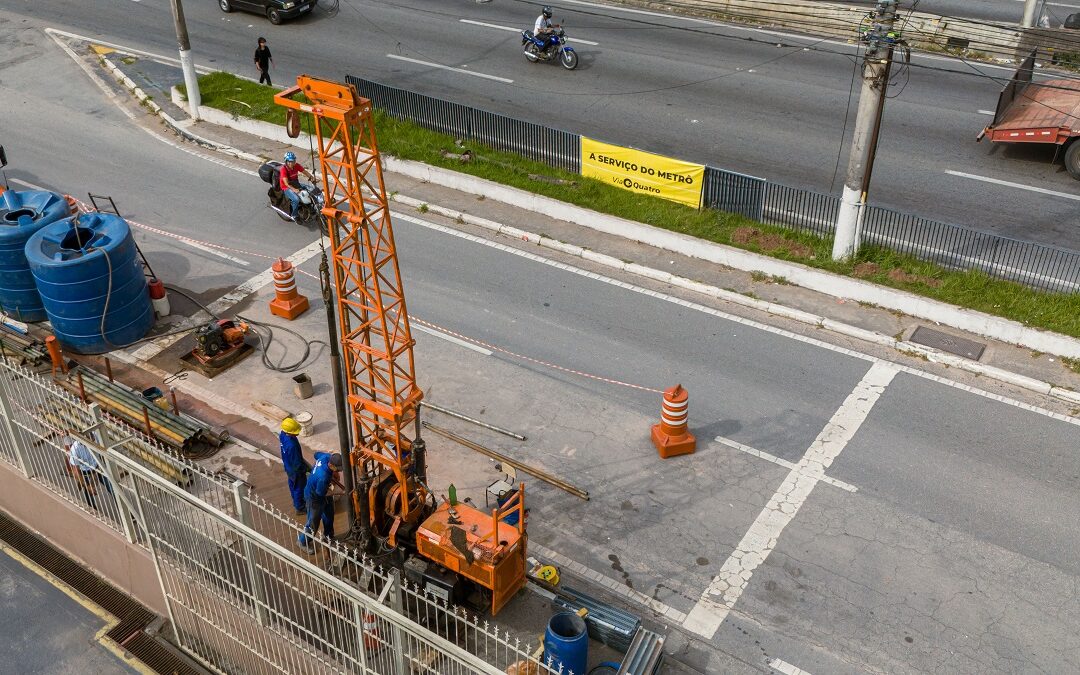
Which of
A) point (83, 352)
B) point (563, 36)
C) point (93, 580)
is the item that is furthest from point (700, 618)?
point (563, 36)

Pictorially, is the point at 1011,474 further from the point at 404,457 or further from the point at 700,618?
the point at 404,457

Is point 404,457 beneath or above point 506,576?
above

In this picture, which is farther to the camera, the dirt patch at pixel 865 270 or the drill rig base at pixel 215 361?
the dirt patch at pixel 865 270

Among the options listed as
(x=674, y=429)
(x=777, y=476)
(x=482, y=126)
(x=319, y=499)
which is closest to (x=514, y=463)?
(x=674, y=429)

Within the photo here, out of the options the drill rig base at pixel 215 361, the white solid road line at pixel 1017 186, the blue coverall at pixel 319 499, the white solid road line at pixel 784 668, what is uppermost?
the white solid road line at pixel 1017 186

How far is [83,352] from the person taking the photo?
1730cm

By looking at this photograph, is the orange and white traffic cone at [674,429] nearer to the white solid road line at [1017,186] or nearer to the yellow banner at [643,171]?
the yellow banner at [643,171]

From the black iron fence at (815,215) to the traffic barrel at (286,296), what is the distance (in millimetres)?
7139

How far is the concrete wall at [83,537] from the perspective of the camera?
11.9m

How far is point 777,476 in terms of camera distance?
14.4 meters

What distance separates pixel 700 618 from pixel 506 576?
8.39 feet

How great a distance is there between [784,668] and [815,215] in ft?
35.0

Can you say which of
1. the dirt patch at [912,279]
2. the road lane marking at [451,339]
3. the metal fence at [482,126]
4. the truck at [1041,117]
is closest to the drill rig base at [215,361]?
the road lane marking at [451,339]

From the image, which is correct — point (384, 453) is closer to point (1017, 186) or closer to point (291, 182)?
point (291, 182)
